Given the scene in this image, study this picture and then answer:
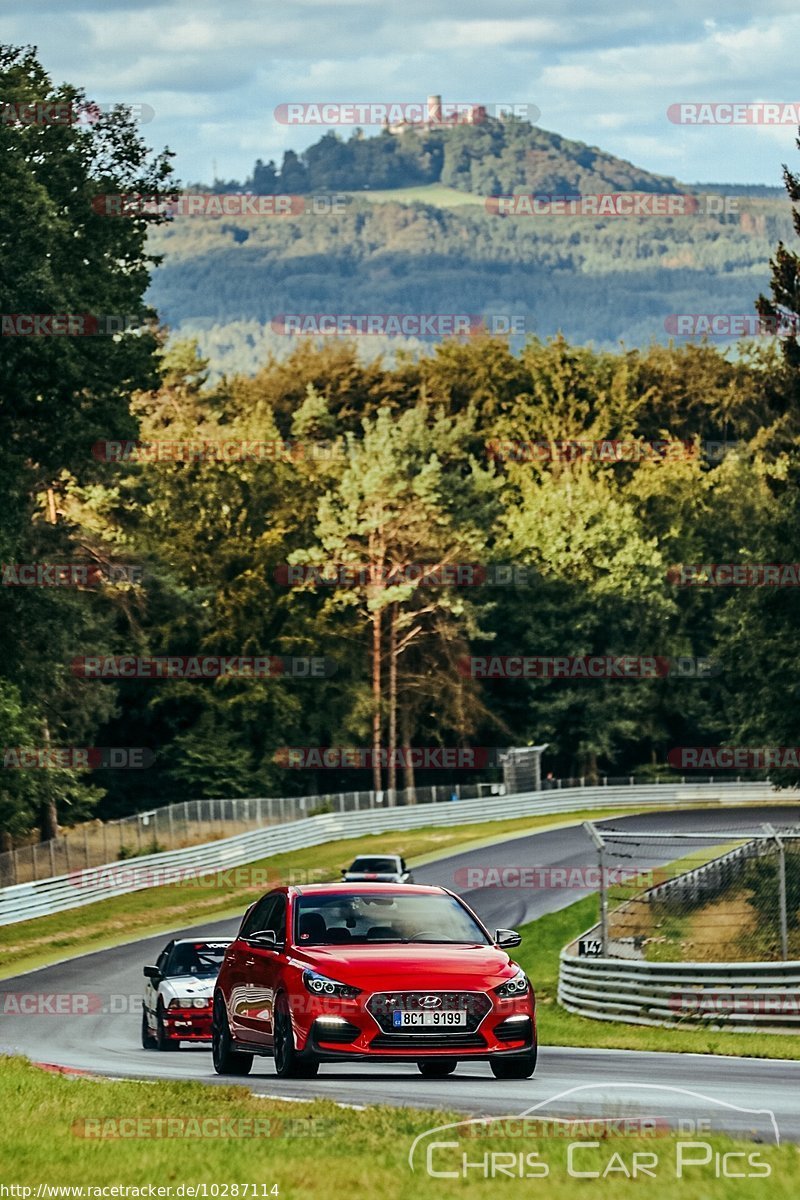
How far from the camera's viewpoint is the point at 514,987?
14.8 m

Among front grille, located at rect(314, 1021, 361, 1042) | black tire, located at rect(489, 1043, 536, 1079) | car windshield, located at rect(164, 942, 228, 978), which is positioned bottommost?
car windshield, located at rect(164, 942, 228, 978)

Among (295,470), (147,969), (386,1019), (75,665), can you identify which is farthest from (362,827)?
(386,1019)

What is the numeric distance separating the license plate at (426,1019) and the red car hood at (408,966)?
0.18 metres

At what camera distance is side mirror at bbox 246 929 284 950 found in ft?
51.3

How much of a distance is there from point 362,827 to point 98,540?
1450cm

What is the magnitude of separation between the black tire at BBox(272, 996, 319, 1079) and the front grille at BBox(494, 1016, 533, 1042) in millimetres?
1360

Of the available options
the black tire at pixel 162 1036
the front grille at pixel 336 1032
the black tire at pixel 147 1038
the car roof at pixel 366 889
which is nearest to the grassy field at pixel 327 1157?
the front grille at pixel 336 1032

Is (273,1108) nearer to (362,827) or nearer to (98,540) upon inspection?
(98,540)

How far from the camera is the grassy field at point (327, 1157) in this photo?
8.84m

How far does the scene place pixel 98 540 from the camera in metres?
65.2

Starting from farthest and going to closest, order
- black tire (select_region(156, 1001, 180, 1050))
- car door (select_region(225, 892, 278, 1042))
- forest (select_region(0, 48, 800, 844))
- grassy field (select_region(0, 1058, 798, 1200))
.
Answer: forest (select_region(0, 48, 800, 844)), black tire (select_region(156, 1001, 180, 1050)), car door (select_region(225, 892, 278, 1042)), grassy field (select_region(0, 1058, 798, 1200))

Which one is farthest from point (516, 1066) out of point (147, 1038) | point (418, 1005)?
point (147, 1038)

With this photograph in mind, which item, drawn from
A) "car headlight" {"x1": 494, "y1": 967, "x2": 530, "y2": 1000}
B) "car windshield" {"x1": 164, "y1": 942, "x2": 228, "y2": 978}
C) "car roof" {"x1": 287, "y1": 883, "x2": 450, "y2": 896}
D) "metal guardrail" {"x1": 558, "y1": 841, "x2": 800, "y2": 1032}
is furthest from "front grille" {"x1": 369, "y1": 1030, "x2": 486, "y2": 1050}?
"car windshield" {"x1": 164, "y1": 942, "x2": 228, "y2": 978}

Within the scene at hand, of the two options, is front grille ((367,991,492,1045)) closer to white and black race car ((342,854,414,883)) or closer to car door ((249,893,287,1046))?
car door ((249,893,287,1046))
